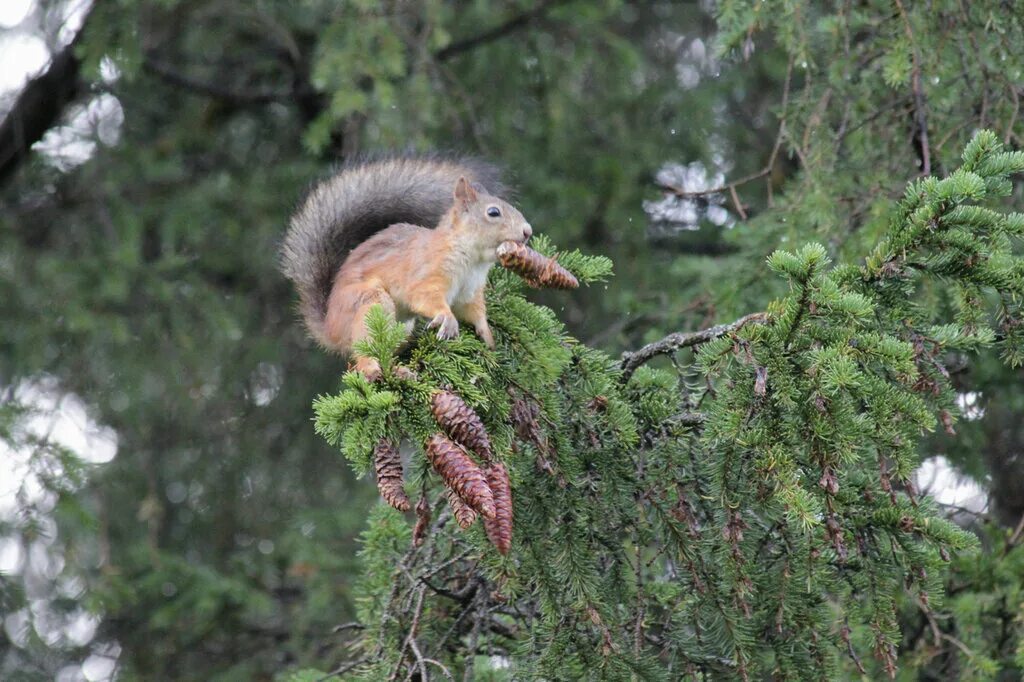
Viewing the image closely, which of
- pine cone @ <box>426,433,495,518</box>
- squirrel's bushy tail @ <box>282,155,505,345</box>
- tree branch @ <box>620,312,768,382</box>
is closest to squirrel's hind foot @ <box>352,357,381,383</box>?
pine cone @ <box>426,433,495,518</box>

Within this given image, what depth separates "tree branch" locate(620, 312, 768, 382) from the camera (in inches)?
69.2

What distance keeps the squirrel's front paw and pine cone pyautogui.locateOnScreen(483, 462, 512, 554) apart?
37 centimetres

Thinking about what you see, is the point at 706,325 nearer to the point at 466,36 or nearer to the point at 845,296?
the point at 845,296

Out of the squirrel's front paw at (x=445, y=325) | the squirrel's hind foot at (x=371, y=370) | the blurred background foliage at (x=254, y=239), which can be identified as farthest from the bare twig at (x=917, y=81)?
the squirrel's hind foot at (x=371, y=370)

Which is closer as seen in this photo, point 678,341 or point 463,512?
point 463,512

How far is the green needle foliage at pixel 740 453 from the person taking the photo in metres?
1.63

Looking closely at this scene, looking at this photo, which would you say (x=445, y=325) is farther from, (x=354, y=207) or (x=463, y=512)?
(x=354, y=207)

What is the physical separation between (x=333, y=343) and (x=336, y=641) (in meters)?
1.26

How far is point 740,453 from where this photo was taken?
1.70 m

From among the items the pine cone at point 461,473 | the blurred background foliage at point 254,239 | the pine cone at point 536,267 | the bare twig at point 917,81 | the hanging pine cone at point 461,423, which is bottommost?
the blurred background foliage at point 254,239

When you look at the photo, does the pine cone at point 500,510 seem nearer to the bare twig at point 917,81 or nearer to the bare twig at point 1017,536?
the bare twig at point 917,81

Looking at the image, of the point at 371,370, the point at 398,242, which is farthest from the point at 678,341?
the point at 398,242

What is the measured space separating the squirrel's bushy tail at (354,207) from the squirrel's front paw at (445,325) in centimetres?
58

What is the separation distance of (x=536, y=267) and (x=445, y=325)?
187 mm
